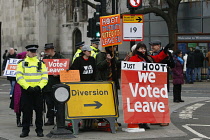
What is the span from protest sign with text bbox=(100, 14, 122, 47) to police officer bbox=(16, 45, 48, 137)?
193 cm

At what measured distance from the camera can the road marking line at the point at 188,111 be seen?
15164mm

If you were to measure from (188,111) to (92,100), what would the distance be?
16.2 ft

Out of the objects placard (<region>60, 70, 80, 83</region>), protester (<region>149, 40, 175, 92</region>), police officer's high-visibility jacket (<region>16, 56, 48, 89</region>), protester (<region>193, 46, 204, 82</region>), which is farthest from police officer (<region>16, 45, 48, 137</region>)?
protester (<region>193, 46, 204, 82</region>)

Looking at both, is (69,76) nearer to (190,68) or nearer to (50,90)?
(50,90)

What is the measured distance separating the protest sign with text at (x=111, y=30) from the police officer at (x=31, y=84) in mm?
1932

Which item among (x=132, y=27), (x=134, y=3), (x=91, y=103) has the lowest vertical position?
(x=91, y=103)

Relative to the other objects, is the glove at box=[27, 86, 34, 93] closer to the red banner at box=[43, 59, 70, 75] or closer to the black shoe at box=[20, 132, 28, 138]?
the black shoe at box=[20, 132, 28, 138]

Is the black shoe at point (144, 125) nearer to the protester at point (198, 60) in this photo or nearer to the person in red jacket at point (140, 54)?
the person in red jacket at point (140, 54)

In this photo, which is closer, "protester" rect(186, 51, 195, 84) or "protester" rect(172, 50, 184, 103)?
"protester" rect(172, 50, 184, 103)

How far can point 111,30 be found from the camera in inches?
522

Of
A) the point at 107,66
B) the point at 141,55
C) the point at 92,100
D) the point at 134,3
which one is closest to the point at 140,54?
the point at 141,55

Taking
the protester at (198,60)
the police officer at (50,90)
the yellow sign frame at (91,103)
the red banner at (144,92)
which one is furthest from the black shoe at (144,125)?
the protester at (198,60)

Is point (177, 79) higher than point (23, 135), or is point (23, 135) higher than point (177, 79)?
point (177, 79)

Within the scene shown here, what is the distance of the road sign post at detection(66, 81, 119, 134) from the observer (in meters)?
12.0
